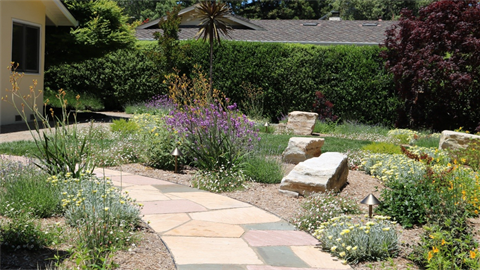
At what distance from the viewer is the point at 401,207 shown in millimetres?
4996

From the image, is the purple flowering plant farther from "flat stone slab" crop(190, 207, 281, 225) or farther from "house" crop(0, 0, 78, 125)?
"house" crop(0, 0, 78, 125)

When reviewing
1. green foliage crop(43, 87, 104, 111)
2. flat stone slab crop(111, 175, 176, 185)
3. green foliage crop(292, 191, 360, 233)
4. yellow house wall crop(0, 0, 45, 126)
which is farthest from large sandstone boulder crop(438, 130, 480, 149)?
green foliage crop(43, 87, 104, 111)

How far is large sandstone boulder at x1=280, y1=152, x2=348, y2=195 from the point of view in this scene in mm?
5992

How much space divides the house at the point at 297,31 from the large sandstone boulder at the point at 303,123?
7.01 m

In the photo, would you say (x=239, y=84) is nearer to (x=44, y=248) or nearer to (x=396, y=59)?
(x=396, y=59)

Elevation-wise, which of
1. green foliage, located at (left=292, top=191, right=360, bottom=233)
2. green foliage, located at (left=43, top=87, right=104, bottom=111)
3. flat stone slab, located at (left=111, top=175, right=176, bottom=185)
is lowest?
green foliage, located at (left=43, top=87, right=104, bottom=111)

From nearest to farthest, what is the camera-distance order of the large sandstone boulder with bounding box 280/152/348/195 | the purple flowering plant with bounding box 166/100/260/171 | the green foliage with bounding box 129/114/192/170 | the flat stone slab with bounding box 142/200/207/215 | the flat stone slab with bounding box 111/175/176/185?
the flat stone slab with bounding box 142/200/207/215
the large sandstone boulder with bounding box 280/152/348/195
the flat stone slab with bounding box 111/175/176/185
the purple flowering plant with bounding box 166/100/260/171
the green foliage with bounding box 129/114/192/170

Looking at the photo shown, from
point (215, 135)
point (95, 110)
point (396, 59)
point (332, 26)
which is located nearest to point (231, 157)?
point (215, 135)

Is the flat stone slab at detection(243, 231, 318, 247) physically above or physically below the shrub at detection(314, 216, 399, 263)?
below

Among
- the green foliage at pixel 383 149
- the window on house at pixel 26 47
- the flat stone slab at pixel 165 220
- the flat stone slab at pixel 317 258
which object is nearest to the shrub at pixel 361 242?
the flat stone slab at pixel 317 258

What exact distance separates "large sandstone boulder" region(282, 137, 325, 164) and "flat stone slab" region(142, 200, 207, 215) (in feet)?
9.23

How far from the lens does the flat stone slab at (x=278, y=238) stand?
14.3 ft

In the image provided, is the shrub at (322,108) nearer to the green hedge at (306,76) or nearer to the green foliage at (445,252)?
the green hedge at (306,76)

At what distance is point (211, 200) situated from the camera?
586 centimetres
